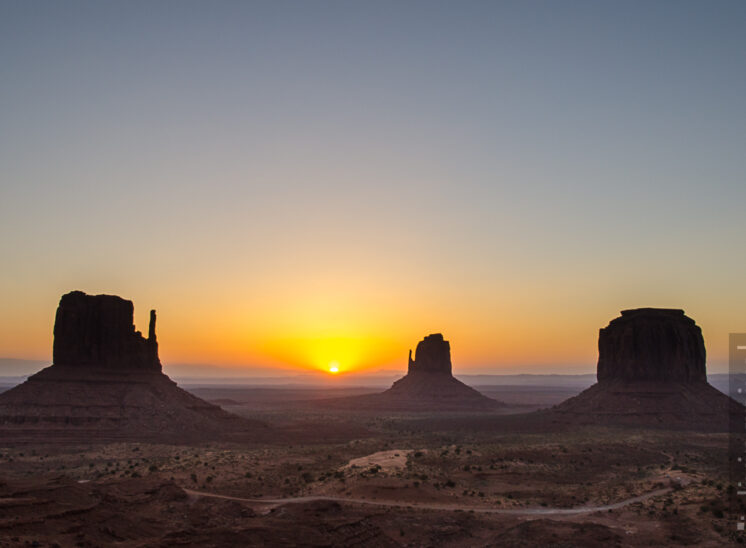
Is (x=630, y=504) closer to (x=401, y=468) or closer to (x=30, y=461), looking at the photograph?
(x=401, y=468)

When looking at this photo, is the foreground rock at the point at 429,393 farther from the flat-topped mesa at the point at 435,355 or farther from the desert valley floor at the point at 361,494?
the desert valley floor at the point at 361,494

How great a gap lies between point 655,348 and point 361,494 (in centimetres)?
7603

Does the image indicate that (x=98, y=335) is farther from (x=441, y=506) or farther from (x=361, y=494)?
(x=441, y=506)

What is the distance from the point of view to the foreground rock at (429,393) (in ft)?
464

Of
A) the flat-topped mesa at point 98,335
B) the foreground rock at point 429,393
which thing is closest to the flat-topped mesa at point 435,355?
the foreground rock at point 429,393

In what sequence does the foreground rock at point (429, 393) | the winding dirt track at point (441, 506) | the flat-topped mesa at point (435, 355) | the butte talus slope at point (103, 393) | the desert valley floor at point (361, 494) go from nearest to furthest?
the desert valley floor at point (361, 494)
the winding dirt track at point (441, 506)
the butte talus slope at point (103, 393)
the foreground rock at point (429, 393)
the flat-topped mesa at point (435, 355)

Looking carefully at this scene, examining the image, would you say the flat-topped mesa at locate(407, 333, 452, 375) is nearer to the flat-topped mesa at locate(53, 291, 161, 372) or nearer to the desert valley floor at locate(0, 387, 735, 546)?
the flat-topped mesa at locate(53, 291, 161, 372)

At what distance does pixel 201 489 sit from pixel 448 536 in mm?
17270

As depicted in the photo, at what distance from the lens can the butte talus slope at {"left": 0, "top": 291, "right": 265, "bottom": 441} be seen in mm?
66625

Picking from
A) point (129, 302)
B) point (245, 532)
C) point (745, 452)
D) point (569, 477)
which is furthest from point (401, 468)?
point (129, 302)

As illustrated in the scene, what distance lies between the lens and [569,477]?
44375 mm

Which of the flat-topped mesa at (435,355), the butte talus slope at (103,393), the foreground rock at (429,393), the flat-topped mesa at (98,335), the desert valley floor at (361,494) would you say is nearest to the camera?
the desert valley floor at (361,494)

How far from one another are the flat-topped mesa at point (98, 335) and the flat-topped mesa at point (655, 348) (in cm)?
7579

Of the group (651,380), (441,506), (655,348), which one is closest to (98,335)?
(441,506)
